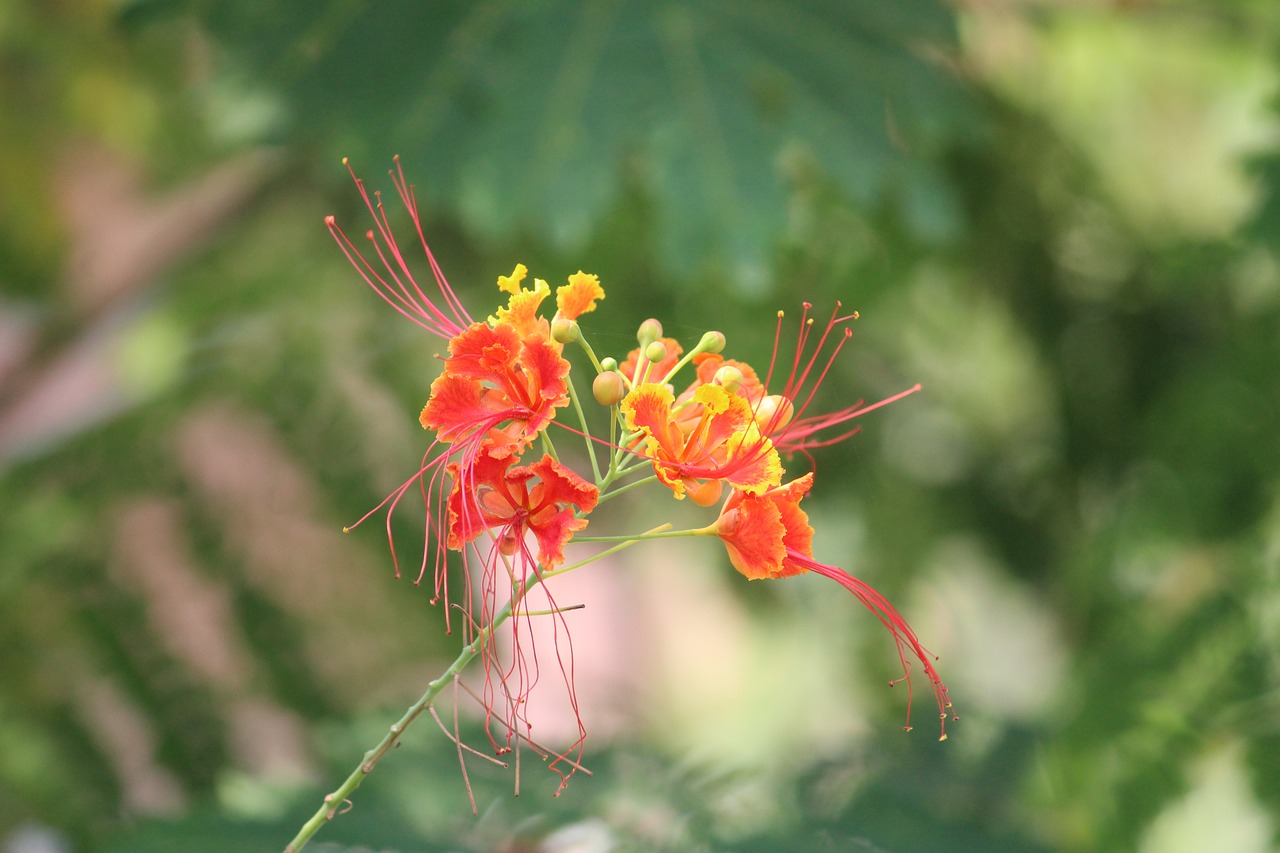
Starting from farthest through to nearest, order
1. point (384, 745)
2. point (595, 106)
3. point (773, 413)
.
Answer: point (595, 106)
point (773, 413)
point (384, 745)

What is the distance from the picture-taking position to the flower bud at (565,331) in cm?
41

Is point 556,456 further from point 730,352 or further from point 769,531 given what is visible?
point 730,352

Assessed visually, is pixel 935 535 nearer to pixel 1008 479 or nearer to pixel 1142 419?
pixel 1008 479

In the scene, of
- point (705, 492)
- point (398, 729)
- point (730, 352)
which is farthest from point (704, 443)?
point (730, 352)

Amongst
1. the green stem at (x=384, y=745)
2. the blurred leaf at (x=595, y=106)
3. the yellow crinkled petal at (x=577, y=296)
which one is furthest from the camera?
the blurred leaf at (x=595, y=106)

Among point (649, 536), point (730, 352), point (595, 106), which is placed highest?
point (595, 106)

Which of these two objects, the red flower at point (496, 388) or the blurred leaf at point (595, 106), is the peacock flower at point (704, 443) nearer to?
the red flower at point (496, 388)

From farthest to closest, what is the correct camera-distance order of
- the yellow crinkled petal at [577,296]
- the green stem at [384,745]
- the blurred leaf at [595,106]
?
1. the blurred leaf at [595,106]
2. the yellow crinkled petal at [577,296]
3. the green stem at [384,745]

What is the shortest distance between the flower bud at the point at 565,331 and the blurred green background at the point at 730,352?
537 millimetres

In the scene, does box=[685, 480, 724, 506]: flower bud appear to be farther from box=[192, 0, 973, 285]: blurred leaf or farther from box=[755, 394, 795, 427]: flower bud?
box=[192, 0, 973, 285]: blurred leaf

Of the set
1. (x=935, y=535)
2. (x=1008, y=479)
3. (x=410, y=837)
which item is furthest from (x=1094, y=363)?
(x=410, y=837)

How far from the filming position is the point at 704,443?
0.41 metres

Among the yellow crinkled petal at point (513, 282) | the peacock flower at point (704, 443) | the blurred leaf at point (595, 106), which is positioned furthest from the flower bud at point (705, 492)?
the blurred leaf at point (595, 106)

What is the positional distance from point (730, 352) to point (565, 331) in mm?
797
